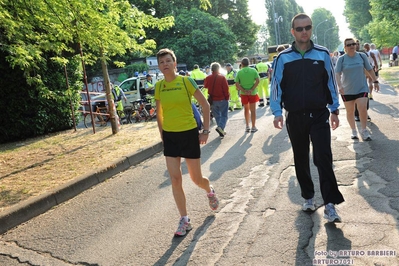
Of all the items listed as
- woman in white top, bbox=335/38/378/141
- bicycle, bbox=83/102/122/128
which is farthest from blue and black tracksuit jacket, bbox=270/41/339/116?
bicycle, bbox=83/102/122/128

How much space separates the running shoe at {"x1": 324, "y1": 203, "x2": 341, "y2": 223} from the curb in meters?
3.92

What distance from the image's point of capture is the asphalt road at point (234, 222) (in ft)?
11.7

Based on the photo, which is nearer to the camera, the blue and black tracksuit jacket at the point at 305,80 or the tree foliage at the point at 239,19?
the blue and black tracksuit jacket at the point at 305,80

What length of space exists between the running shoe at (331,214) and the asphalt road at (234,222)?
0.19 ft

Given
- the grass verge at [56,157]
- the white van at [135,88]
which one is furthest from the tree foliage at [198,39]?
the grass verge at [56,157]

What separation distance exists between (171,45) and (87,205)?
3347 cm

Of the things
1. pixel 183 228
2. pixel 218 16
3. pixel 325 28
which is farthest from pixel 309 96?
pixel 325 28

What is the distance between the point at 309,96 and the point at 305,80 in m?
0.17

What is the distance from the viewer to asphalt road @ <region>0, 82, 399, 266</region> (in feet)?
11.7

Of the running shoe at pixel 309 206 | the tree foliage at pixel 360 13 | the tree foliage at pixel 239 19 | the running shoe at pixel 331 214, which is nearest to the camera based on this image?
the running shoe at pixel 331 214

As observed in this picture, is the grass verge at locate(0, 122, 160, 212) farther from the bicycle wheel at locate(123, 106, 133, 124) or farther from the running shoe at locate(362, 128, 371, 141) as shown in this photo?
the running shoe at locate(362, 128, 371, 141)

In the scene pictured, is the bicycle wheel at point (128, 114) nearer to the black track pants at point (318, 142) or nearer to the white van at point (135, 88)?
the white van at point (135, 88)

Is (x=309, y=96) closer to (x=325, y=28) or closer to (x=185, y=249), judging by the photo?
(x=185, y=249)

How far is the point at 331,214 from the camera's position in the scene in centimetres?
395
